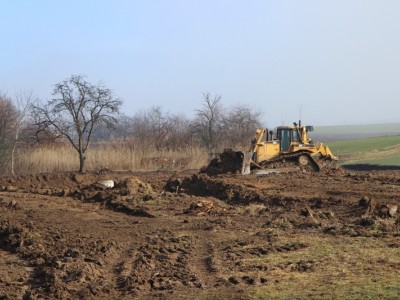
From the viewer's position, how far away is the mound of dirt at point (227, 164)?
95.5ft

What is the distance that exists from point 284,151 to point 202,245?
66.8 feet

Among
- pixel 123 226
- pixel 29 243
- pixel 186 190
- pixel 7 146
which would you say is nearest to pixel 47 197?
pixel 186 190

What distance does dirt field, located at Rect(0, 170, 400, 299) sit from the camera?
26.8 feet

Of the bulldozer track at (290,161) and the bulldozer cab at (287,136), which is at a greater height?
the bulldozer cab at (287,136)

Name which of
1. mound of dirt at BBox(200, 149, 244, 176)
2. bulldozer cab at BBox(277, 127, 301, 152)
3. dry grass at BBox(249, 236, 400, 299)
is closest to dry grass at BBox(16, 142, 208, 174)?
mound of dirt at BBox(200, 149, 244, 176)

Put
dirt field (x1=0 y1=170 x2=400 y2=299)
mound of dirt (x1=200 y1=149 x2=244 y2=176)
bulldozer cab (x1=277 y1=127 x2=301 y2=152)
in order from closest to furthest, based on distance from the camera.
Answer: dirt field (x1=0 y1=170 x2=400 y2=299) < mound of dirt (x1=200 y1=149 x2=244 y2=176) < bulldozer cab (x1=277 y1=127 x2=301 y2=152)

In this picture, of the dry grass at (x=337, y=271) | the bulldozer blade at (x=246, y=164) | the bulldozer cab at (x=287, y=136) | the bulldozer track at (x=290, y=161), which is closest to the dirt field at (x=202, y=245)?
the dry grass at (x=337, y=271)

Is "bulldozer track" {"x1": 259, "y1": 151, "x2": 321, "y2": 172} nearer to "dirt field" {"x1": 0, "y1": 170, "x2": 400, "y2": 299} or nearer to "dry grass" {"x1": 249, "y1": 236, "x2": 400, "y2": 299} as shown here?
"dirt field" {"x1": 0, "y1": 170, "x2": 400, "y2": 299}

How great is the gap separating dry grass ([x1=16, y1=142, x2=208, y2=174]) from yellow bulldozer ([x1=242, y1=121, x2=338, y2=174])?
9878 mm

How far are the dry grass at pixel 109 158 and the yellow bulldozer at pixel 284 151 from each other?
9878 mm

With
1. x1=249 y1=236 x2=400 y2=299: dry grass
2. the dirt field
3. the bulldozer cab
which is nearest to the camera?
x1=249 y1=236 x2=400 y2=299: dry grass

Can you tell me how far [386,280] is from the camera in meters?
8.23

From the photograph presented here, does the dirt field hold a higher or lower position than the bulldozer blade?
lower

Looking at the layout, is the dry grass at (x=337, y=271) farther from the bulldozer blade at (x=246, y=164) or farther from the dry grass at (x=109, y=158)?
the dry grass at (x=109, y=158)
